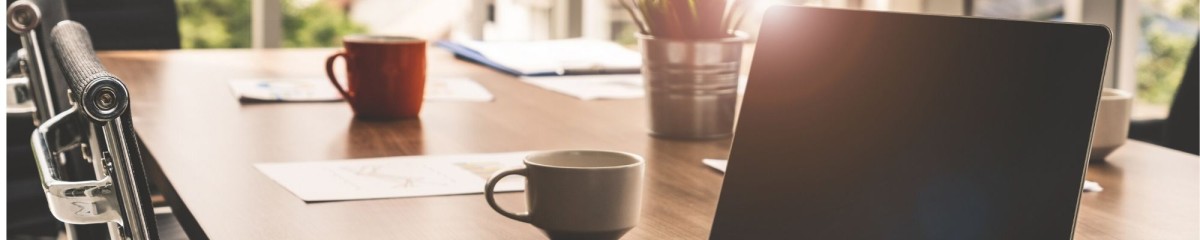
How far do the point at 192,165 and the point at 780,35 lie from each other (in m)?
0.56

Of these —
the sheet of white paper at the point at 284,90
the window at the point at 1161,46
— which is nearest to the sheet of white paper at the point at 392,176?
the sheet of white paper at the point at 284,90

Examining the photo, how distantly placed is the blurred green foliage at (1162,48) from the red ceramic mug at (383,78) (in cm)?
237

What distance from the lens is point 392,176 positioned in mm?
999

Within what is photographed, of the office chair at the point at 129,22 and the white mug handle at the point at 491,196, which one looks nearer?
the white mug handle at the point at 491,196

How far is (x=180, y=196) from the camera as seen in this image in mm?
906

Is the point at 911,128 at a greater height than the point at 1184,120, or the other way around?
the point at 911,128

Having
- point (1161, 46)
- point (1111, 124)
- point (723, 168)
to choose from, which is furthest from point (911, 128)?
point (1161, 46)

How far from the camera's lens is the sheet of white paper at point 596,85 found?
1.62 metres

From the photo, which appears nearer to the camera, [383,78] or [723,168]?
[723,168]

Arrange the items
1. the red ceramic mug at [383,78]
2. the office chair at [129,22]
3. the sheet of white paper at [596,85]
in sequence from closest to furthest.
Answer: the red ceramic mug at [383,78] < the sheet of white paper at [596,85] < the office chair at [129,22]

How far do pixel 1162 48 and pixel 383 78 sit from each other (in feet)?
8.21

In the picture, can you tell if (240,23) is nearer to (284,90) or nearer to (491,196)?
(284,90)

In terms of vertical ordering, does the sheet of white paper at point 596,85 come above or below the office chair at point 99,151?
below

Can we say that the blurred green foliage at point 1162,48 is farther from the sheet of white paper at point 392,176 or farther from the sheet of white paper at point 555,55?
the sheet of white paper at point 392,176
